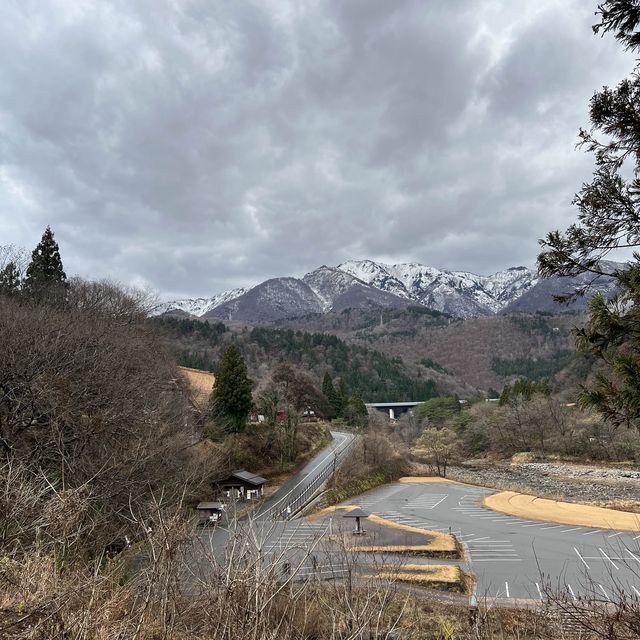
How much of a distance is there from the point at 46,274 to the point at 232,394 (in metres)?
15.6

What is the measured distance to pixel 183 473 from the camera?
61.4 ft

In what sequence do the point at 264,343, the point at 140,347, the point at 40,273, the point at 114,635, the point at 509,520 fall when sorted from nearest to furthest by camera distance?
the point at 114,635 < the point at 140,347 < the point at 509,520 < the point at 40,273 < the point at 264,343

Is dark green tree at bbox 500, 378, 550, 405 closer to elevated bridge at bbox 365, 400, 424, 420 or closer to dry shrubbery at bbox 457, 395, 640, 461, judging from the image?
dry shrubbery at bbox 457, 395, 640, 461

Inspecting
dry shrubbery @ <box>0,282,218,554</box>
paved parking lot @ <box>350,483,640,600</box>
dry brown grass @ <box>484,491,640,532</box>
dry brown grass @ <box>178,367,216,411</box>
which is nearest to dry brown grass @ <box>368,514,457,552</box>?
paved parking lot @ <box>350,483,640,600</box>

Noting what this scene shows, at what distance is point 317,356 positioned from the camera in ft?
360

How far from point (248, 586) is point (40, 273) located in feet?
101

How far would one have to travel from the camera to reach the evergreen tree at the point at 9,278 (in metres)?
23.5

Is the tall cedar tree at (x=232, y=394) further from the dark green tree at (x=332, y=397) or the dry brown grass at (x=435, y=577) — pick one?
the dark green tree at (x=332, y=397)

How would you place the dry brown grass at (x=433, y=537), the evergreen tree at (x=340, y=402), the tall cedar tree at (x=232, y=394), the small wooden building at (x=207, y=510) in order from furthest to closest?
the evergreen tree at (x=340, y=402), the tall cedar tree at (x=232, y=394), the small wooden building at (x=207, y=510), the dry brown grass at (x=433, y=537)

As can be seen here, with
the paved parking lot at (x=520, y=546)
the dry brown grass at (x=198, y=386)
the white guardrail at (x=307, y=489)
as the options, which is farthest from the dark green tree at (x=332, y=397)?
the paved parking lot at (x=520, y=546)

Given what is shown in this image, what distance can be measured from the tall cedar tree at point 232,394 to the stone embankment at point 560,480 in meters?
24.4

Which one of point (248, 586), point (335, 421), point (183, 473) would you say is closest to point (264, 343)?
point (335, 421)

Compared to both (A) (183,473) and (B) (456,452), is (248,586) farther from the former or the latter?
(B) (456,452)

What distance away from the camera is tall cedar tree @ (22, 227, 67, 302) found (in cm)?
2618
